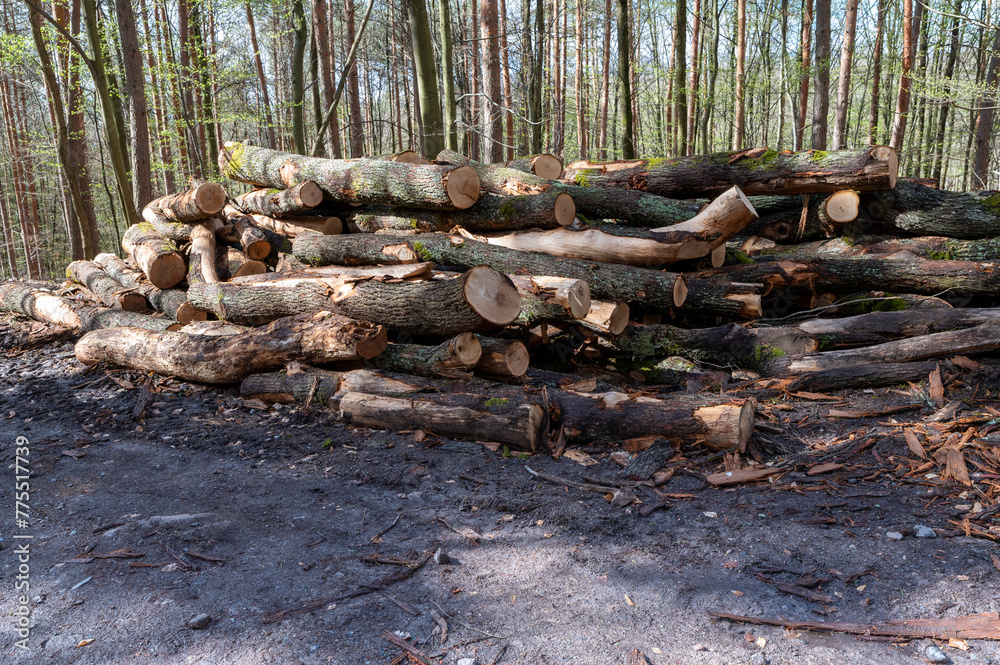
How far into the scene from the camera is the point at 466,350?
4984 mm

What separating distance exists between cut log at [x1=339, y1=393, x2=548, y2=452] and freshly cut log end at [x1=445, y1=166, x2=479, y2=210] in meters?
2.47

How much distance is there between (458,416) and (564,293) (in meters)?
1.46

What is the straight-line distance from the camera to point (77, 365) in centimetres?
678

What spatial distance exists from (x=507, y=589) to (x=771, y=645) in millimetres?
1158

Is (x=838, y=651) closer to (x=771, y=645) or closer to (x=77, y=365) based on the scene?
(x=771, y=645)

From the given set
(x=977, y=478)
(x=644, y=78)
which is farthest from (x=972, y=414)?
(x=644, y=78)

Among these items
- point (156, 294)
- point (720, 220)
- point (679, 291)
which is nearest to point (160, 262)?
point (156, 294)

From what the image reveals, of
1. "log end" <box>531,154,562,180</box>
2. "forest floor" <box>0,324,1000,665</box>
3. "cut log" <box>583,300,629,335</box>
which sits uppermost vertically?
"log end" <box>531,154,562,180</box>

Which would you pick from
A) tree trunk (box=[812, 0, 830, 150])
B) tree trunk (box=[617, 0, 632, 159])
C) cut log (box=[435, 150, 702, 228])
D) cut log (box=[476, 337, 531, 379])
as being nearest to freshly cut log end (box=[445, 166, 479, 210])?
cut log (box=[435, 150, 702, 228])

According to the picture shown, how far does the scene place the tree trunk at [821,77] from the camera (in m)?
11.9

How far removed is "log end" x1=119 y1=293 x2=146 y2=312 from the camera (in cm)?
A: 799

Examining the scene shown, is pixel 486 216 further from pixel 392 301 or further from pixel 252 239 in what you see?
pixel 252 239

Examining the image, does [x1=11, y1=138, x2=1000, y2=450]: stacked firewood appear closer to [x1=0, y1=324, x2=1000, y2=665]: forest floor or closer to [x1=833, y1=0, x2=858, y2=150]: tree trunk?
[x1=0, y1=324, x2=1000, y2=665]: forest floor

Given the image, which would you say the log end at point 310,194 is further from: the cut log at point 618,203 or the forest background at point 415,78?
the forest background at point 415,78
